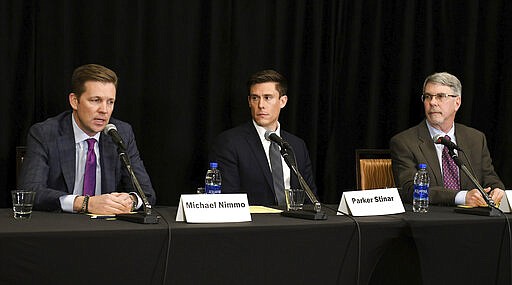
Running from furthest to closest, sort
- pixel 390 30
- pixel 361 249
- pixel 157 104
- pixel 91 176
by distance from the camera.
A: 1. pixel 390 30
2. pixel 157 104
3. pixel 91 176
4. pixel 361 249

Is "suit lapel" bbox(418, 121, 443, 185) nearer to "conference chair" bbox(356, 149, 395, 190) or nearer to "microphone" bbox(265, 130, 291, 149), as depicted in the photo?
"conference chair" bbox(356, 149, 395, 190)

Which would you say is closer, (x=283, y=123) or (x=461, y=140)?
(x=461, y=140)

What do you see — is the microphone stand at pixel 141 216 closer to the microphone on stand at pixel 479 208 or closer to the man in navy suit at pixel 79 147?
the man in navy suit at pixel 79 147

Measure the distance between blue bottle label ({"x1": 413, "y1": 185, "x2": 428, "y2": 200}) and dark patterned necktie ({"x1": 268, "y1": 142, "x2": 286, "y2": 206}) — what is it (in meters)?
0.84

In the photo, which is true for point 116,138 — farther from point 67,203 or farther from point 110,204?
point 67,203

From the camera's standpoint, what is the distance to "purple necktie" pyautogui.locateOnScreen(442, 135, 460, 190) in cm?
409

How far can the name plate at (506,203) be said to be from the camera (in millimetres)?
3434

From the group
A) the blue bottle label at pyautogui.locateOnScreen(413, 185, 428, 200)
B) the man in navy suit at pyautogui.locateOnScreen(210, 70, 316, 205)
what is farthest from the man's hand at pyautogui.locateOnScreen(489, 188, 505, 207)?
the man in navy suit at pyautogui.locateOnScreen(210, 70, 316, 205)

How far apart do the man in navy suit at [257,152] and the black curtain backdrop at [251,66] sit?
49cm

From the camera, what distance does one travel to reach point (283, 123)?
194 inches

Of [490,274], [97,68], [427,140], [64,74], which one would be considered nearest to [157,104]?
[64,74]

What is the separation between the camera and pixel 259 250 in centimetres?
281

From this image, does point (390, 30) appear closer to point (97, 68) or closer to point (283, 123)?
point (283, 123)

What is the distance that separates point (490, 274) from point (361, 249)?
0.63 m
